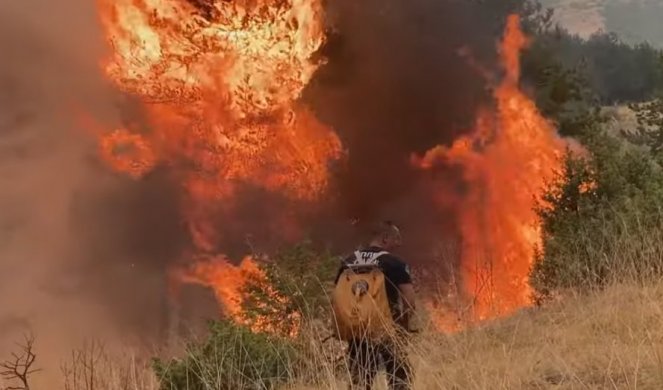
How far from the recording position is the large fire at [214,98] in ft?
42.6

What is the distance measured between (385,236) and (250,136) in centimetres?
845

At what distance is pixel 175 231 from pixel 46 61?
4.45 meters

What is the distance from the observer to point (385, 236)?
5.72 meters

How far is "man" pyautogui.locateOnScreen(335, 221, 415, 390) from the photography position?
5.04 meters

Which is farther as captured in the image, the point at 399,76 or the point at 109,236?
the point at 399,76

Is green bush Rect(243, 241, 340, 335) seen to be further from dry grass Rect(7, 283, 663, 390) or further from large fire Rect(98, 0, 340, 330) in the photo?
dry grass Rect(7, 283, 663, 390)

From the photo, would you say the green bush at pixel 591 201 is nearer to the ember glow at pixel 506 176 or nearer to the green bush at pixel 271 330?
the ember glow at pixel 506 176

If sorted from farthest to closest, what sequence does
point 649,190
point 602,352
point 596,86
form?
1. point 596,86
2. point 649,190
3. point 602,352

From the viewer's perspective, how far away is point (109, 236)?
46.2 ft

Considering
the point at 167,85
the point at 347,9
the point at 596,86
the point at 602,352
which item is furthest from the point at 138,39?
the point at 596,86

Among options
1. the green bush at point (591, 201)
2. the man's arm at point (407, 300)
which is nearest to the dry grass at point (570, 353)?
the man's arm at point (407, 300)

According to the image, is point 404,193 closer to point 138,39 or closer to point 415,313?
point 138,39

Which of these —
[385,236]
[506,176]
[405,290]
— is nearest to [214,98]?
[506,176]

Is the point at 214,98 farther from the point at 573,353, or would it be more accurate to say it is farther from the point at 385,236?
the point at 573,353
